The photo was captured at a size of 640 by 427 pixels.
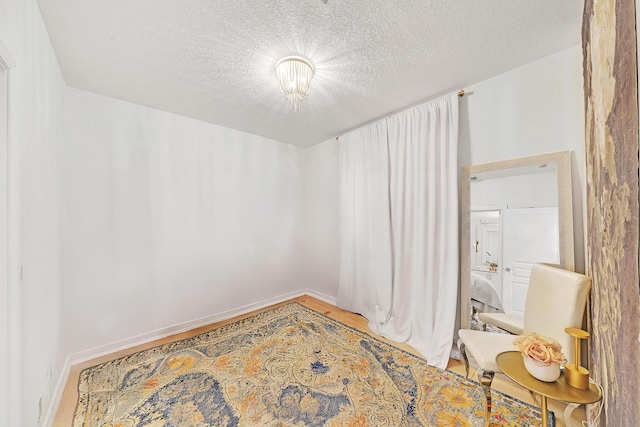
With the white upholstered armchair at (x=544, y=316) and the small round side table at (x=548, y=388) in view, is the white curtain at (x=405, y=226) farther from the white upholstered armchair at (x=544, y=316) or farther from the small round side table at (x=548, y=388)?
the small round side table at (x=548, y=388)

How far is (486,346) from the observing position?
1663 millimetres

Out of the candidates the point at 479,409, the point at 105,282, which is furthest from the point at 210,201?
the point at 479,409

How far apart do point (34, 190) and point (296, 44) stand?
5.87ft

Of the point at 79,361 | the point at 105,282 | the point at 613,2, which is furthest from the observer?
the point at 105,282

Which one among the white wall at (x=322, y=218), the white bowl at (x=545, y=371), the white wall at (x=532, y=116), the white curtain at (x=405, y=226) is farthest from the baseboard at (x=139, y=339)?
the white wall at (x=532, y=116)

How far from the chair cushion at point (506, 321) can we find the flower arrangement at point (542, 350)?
796 mm

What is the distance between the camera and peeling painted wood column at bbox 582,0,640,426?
0.69 m

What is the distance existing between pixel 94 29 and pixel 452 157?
2825 mm

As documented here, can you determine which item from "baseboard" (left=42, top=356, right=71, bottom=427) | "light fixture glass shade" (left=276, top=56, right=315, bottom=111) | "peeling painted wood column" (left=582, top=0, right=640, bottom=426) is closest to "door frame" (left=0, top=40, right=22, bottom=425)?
"baseboard" (left=42, top=356, right=71, bottom=427)

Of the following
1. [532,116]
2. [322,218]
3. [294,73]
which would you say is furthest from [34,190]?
[532,116]

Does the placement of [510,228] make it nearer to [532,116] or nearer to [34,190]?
[532,116]

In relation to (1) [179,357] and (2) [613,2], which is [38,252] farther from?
(2) [613,2]

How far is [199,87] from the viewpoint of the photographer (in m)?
2.16

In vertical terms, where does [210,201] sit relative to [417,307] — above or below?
above
